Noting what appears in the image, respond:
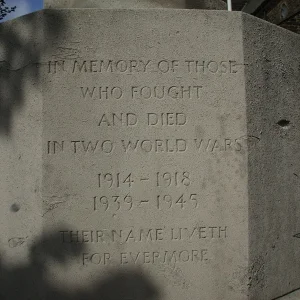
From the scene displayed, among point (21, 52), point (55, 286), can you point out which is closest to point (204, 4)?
point (21, 52)

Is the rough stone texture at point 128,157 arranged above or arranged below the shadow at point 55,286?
above

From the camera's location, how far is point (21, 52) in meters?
3.07

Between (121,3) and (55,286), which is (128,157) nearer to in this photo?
(55,286)

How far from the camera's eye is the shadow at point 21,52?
3.04 m

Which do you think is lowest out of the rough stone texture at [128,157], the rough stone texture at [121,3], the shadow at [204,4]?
the rough stone texture at [128,157]

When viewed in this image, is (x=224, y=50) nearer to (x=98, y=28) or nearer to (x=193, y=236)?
(x=98, y=28)

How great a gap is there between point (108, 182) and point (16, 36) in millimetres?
1250

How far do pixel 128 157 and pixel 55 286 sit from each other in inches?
41.5

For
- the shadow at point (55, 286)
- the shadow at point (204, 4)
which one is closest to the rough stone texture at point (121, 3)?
the shadow at point (204, 4)

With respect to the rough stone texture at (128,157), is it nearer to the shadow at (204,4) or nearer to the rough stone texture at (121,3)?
the rough stone texture at (121,3)

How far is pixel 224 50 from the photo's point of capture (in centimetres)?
308

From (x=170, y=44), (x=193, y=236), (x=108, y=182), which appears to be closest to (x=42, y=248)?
(x=108, y=182)

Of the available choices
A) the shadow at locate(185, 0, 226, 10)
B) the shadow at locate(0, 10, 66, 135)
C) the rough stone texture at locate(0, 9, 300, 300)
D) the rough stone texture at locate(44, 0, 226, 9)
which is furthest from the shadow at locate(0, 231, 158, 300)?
the shadow at locate(185, 0, 226, 10)

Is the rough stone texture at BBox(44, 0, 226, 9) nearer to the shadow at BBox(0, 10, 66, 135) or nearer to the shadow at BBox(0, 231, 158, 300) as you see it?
the shadow at BBox(0, 10, 66, 135)
